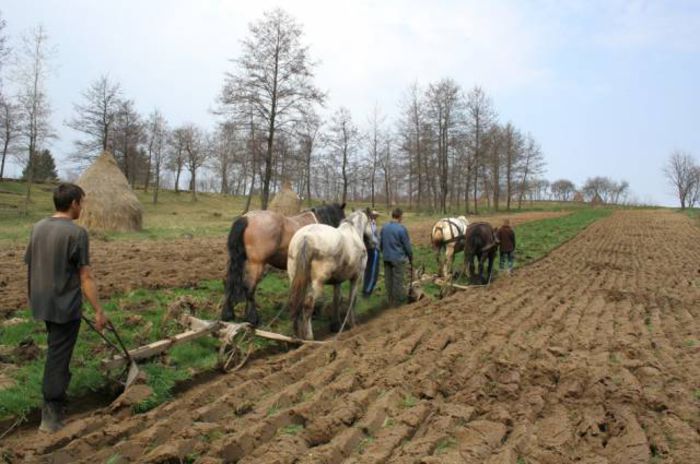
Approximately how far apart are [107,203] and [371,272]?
48.8 ft

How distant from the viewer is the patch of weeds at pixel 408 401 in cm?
477

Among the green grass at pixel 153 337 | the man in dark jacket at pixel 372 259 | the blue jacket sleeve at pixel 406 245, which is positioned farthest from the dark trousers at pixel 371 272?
the blue jacket sleeve at pixel 406 245

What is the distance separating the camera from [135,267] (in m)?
11.4

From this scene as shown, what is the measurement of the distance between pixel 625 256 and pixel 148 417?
20.8m

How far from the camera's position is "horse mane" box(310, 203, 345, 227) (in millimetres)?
8875

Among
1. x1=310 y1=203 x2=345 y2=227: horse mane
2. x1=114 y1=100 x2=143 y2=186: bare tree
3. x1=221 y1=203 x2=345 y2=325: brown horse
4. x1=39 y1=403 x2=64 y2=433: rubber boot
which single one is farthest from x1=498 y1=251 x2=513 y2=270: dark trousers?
x1=114 y1=100 x2=143 y2=186: bare tree

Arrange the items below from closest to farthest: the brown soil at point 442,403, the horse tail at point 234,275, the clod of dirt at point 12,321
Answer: the brown soil at point 442,403 < the clod of dirt at point 12,321 < the horse tail at point 234,275

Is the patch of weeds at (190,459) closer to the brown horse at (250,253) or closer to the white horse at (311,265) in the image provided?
the white horse at (311,265)

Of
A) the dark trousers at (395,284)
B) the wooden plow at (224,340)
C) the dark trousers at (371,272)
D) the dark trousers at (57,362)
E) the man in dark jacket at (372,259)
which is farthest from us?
the dark trousers at (395,284)

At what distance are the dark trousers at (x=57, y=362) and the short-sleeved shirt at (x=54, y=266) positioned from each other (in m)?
0.13

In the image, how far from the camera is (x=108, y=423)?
13.8 ft

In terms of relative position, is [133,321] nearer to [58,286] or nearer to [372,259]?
[58,286]

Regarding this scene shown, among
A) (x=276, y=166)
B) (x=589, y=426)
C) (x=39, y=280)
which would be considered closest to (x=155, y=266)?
(x=39, y=280)

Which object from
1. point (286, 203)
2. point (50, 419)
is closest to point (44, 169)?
point (286, 203)
